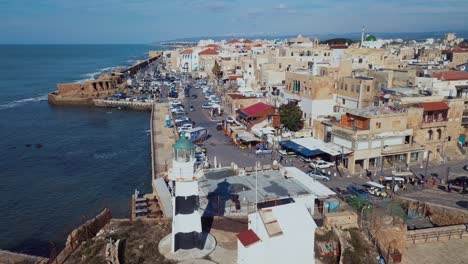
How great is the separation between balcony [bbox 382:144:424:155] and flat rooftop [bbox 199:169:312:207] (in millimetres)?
11840

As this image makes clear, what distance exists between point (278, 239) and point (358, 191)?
15.0 meters

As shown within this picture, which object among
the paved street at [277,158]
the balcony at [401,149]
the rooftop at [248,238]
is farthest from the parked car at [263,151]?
the rooftop at [248,238]

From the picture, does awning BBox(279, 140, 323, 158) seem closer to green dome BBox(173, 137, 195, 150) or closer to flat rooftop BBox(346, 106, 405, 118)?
flat rooftop BBox(346, 106, 405, 118)

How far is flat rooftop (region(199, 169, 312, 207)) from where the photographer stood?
24122mm

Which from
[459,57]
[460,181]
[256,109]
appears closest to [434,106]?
[460,181]

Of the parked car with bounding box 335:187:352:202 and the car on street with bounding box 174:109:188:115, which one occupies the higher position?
the car on street with bounding box 174:109:188:115

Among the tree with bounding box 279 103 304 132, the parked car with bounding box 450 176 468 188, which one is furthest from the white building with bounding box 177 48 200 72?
the parked car with bounding box 450 176 468 188

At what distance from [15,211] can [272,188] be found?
67.5 ft

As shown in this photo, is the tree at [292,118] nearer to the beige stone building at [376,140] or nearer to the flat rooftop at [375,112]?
the beige stone building at [376,140]

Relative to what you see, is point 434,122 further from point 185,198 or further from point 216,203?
point 185,198

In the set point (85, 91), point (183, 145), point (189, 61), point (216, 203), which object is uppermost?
point (189, 61)

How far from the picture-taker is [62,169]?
4025 cm

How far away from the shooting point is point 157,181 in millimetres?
29906

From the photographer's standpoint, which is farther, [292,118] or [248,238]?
[292,118]
